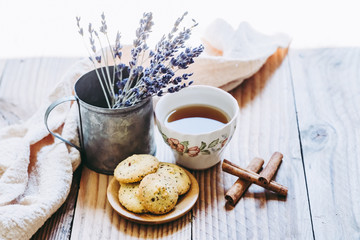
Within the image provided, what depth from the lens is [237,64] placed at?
1.55 meters

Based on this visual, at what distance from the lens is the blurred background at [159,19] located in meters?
1.82

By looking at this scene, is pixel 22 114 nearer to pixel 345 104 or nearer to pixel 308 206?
pixel 308 206

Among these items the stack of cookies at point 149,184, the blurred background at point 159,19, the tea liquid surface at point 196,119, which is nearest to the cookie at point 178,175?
the stack of cookies at point 149,184

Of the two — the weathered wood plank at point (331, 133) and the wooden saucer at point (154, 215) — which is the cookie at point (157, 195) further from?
the weathered wood plank at point (331, 133)

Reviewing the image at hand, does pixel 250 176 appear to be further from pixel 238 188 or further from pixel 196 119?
pixel 196 119

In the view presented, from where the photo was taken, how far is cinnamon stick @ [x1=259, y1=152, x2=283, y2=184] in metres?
1.21

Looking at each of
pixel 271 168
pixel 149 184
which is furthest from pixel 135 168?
pixel 271 168

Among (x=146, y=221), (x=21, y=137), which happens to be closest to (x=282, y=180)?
(x=146, y=221)

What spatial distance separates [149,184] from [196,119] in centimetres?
29

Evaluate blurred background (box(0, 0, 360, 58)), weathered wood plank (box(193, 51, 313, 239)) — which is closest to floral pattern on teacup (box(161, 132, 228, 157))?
weathered wood plank (box(193, 51, 313, 239))

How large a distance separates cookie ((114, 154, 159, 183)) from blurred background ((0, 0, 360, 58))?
2.28 ft

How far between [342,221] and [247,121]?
459 millimetres

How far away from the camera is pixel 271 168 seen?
126 centimetres

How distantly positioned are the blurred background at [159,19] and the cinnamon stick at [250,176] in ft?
2.32
